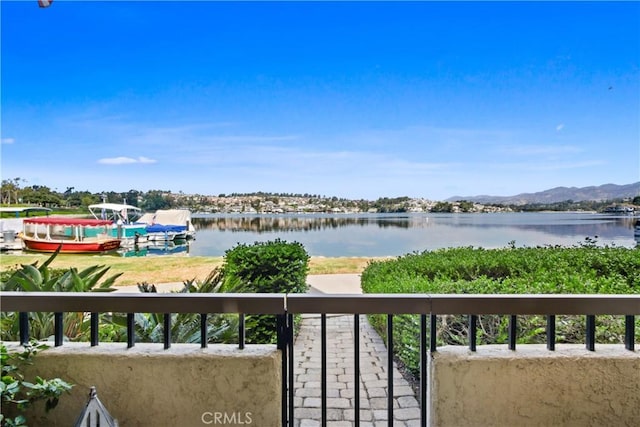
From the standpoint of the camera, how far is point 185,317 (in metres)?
1.86

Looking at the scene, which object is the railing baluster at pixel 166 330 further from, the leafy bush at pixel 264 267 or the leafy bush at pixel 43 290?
the leafy bush at pixel 264 267

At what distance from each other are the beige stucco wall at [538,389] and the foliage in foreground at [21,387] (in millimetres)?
1268

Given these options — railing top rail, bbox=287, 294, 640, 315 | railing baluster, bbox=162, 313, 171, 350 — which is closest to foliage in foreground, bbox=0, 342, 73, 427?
railing baluster, bbox=162, 313, 171, 350

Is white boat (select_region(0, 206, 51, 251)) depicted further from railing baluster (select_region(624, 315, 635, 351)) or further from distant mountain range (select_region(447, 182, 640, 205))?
railing baluster (select_region(624, 315, 635, 351))

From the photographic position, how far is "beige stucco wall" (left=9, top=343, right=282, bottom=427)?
1.17 meters

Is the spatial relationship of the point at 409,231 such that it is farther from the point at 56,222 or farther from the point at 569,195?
the point at 56,222

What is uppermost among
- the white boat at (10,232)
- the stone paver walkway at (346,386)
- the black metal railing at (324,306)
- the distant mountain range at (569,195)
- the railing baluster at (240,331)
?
the distant mountain range at (569,195)

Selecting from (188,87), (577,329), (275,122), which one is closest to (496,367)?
(577,329)

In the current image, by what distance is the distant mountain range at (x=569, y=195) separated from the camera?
5.57 meters

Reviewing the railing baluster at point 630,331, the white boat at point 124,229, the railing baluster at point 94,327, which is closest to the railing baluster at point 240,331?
the railing baluster at point 94,327

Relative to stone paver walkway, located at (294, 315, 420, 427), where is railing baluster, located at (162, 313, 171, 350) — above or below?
above

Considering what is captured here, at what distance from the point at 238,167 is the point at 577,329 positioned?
887cm

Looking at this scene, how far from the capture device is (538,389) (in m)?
1.14

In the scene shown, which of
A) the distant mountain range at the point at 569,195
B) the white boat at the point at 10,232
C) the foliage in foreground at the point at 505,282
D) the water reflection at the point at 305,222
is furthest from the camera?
the white boat at the point at 10,232
